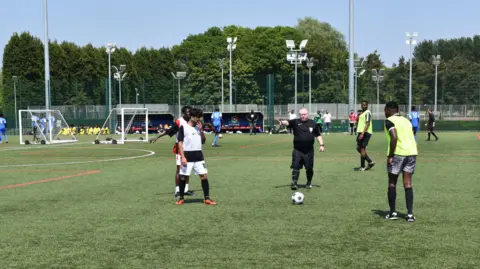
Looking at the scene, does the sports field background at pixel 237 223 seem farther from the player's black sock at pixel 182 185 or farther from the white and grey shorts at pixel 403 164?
the white and grey shorts at pixel 403 164

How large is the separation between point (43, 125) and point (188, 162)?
28.9 metres

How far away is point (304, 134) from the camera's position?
1266 centimetres

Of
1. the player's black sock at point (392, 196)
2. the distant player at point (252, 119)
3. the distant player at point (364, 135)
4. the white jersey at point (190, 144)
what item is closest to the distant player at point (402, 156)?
the player's black sock at point (392, 196)

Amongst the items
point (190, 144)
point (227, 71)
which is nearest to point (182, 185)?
point (190, 144)

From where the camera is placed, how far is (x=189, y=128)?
1051cm

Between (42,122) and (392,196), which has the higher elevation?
(42,122)

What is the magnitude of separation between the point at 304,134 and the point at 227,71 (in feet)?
256

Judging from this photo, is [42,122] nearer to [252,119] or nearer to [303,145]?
[252,119]

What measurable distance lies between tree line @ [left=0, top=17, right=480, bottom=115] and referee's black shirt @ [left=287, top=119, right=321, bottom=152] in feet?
134

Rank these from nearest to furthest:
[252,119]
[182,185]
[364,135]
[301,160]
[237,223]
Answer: [237,223]
[182,185]
[301,160]
[364,135]
[252,119]

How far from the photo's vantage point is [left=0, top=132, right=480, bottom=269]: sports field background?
21.1 feet

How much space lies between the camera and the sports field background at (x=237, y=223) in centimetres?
643

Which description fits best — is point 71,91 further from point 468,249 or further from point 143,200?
point 468,249

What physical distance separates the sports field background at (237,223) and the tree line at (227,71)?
1588 inches
